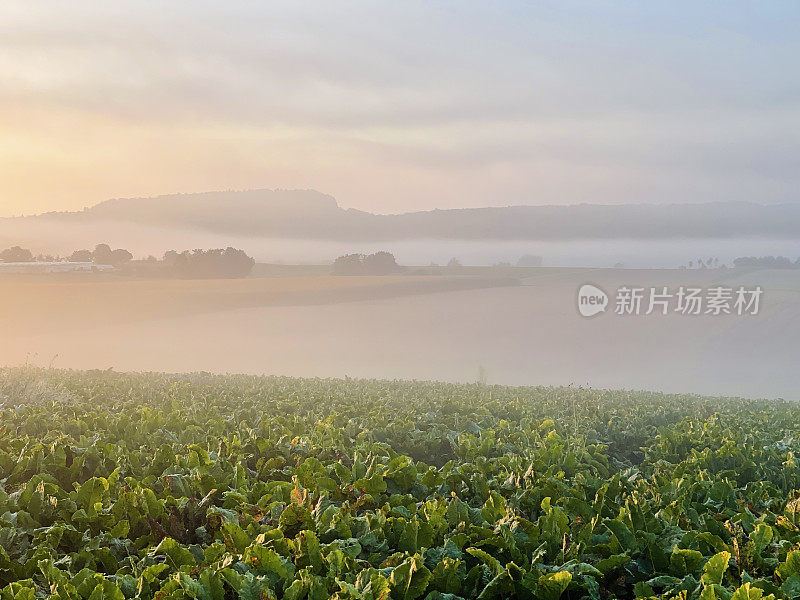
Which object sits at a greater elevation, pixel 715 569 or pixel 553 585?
pixel 715 569

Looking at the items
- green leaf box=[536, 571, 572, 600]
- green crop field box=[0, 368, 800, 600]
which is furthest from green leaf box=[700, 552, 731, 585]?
green leaf box=[536, 571, 572, 600]

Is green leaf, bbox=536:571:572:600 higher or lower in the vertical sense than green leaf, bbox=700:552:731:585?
lower

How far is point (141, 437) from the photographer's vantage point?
8016mm

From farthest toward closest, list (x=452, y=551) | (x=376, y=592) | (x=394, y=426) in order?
(x=394, y=426) < (x=452, y=551) < (x=376, y=592)

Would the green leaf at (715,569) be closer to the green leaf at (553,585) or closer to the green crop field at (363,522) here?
the green crop field at (363,522)

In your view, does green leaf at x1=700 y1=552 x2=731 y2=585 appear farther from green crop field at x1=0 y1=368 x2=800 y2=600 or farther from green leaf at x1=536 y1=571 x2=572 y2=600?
green leaf at x1=536 y1=571 x2=572 y2=600

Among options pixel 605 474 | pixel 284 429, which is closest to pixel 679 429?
pixel 605 474

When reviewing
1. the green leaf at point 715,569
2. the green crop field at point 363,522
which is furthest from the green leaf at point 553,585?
the green leaf at point 715,569

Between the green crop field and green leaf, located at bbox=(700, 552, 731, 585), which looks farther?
the green crop field

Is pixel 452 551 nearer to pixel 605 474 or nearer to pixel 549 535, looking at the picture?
pixel 549 535

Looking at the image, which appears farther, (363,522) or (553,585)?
(363,522)

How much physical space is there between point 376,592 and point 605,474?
4.75 metres

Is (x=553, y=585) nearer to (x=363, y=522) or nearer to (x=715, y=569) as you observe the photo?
(x=715, y=569)

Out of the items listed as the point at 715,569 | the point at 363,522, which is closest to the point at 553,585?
the point at 715,569
